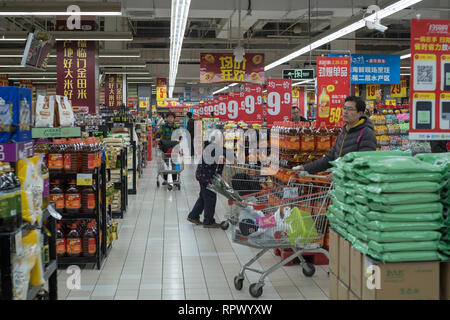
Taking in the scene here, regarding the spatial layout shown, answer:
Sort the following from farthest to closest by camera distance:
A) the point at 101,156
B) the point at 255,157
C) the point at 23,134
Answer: the point at 255,157
the point at 101,156
the point at 23,134

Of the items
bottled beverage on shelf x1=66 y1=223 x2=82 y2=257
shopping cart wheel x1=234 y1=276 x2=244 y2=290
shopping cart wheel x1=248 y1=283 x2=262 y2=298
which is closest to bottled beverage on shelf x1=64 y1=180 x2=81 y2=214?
bottled beverage on shelf x1=66 y1=223 x2=82 y2=257

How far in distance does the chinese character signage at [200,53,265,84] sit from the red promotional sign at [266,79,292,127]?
10.4 feet

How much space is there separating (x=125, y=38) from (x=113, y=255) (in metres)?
7.39

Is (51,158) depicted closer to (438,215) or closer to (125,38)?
(438,215)

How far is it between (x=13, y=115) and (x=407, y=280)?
2489 mm

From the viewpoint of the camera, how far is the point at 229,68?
54.2 feet

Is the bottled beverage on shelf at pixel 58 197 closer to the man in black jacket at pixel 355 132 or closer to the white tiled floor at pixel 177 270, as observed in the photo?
the white tiled floor at pixel 177 270

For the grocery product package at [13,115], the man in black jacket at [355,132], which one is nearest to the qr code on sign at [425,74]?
the man in black jacket at [355,132]

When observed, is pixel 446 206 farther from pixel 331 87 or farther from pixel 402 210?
pixel 331 87

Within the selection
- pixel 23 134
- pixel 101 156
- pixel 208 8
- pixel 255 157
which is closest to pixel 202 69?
pixel 208 8

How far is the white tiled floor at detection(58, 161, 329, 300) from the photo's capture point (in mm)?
5066

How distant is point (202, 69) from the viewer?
16.4 metres

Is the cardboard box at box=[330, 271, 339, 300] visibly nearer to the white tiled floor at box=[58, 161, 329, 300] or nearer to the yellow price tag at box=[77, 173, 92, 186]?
the white tiled floor at box=[58, 161, 329, 300]

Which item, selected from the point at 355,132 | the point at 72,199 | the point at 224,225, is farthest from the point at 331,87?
the point at 72,199
